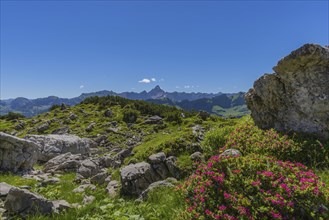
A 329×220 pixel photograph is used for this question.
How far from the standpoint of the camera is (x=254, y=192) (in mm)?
8258

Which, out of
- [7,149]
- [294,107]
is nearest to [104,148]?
[7,149]

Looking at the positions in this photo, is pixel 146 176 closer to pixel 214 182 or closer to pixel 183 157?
pixel 183 157

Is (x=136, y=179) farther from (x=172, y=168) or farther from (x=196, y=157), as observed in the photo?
(x=196, y=157)

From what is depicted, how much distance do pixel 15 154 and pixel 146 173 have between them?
1228cm

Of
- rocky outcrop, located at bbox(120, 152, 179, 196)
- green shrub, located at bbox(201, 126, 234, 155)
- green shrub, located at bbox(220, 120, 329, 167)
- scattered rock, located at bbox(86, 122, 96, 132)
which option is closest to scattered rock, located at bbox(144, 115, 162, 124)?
scattered rock, located at bbox(86, 122, 96, 132)

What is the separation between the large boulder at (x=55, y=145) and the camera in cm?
3001

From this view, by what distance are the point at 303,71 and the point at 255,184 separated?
9.77m

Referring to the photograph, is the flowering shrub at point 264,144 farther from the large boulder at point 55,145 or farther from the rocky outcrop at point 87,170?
the large boulder at point 55,145

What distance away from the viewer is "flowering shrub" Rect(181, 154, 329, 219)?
771cm

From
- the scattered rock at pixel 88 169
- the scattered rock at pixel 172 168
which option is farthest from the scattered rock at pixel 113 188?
the scattered rock at pixel 88 169

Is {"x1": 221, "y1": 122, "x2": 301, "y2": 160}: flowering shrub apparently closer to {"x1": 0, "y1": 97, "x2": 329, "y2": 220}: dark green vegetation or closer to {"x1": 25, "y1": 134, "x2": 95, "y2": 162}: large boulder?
{"x1": 0, "y1": 97, "x2": 329, "y2": 220}: dark green vegetation

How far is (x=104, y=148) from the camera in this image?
3906cm

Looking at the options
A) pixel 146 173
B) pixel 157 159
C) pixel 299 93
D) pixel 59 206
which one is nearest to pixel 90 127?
pixel 157 159

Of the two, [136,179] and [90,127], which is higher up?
[90,127]
